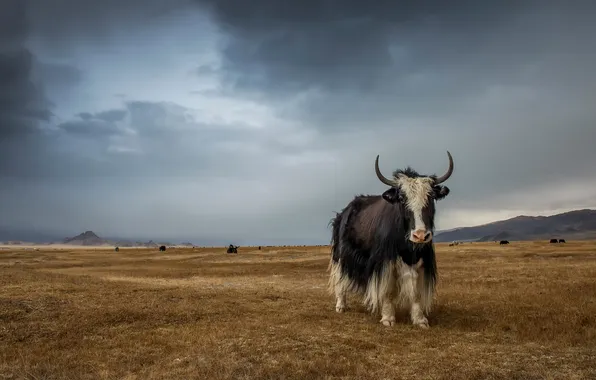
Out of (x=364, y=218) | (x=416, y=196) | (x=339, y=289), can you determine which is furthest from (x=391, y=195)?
(x=339, y=289)

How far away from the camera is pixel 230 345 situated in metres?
9.35

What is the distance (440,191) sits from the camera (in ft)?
38.9

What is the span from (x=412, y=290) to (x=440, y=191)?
8.59 feet

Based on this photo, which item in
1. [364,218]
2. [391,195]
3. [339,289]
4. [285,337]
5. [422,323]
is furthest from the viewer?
[339,289]

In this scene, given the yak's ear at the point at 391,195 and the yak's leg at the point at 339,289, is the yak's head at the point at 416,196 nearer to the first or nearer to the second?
the yak's ear at the point at 391,195

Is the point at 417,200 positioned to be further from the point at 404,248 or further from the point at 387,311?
the point at 387,311

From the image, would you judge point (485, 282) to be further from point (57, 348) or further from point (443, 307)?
point (57, 348)

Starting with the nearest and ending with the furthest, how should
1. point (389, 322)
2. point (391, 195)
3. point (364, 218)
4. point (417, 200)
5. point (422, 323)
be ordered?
point (417, 200), point (422, 323), point (389, 322), point (391, 195), point (364, 218)

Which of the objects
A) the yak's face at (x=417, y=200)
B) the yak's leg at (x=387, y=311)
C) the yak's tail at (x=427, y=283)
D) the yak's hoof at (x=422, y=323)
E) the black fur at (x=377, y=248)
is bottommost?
the yak's hoof at (x=422, y=323)

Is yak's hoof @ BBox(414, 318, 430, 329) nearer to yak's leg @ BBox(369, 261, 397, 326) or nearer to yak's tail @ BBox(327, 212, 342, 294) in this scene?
yak's leg @ BBox(369, 261, 397, 326)

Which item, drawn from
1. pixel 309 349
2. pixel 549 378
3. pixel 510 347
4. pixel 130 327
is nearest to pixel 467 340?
pixel 510 347

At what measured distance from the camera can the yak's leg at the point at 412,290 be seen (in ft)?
38.4

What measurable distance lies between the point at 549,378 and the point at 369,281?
585cm

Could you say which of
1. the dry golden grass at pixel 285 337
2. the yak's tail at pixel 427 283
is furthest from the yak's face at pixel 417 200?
the dry golden grass at pixel 285 337
